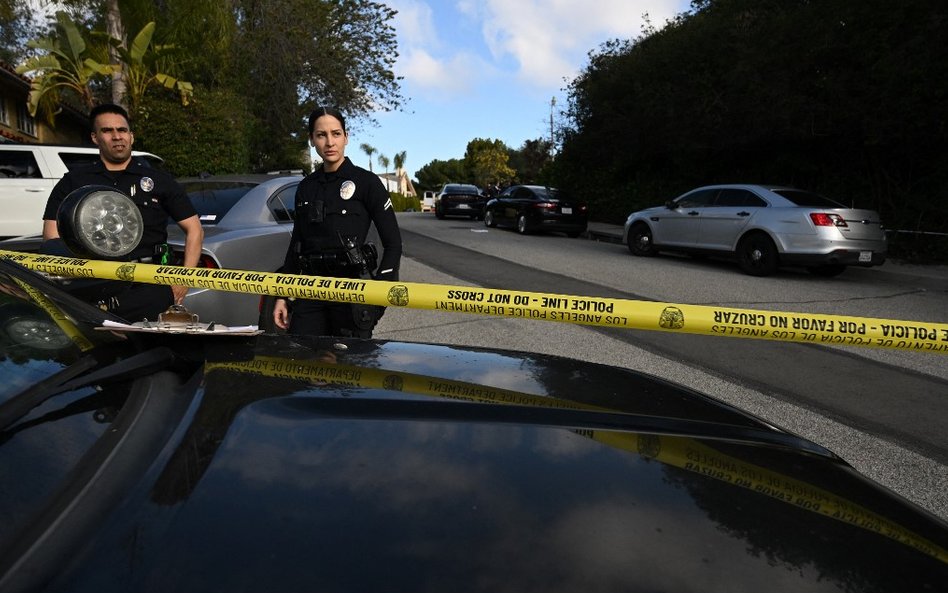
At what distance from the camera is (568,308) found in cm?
242

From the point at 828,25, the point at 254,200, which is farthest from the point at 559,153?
the point at 254,200

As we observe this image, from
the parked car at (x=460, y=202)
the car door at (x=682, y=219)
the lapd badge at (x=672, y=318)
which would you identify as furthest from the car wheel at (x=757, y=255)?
the parked car at (x=460, y=202)

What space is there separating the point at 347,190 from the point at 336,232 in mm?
230

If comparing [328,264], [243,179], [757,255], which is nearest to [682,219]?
[757,255]

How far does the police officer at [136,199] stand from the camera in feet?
11.0

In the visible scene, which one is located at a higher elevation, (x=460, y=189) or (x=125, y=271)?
(x=460, y=189)

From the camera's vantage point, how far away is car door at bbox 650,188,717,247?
12891 mm

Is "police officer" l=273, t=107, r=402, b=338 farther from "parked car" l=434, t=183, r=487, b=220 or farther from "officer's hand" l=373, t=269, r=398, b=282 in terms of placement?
"parked car" l=434, t=183, r=487, b=220

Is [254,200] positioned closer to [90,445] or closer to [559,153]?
[90,445]

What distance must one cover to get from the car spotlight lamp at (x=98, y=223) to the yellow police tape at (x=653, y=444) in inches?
44.7

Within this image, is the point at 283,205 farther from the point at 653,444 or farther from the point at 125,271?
the point at 653,444

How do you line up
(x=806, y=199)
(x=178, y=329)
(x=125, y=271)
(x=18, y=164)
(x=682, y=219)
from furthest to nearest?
(x=682, y=219)
(x=806, y=199)
(x=18, y=164)
(x=125, y=271)
(x=178, y=329)

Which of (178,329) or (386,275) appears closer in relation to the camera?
(178,329)

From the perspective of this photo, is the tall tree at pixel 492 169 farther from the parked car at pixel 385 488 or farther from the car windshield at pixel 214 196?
the parked car at pixel 385 488
